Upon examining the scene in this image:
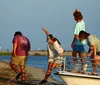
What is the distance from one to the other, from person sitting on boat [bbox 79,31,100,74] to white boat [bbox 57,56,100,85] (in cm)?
29

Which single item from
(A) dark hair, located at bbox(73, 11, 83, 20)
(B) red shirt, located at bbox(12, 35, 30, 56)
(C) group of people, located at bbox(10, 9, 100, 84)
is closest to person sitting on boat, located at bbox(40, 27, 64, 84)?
(C) group of people, located at bbox(10, 9, 100, 84)

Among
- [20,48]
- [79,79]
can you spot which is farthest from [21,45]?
[79,79]

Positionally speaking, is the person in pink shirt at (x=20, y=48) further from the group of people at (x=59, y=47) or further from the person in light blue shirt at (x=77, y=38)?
the person in light blue shirt at (x=77, y=38)

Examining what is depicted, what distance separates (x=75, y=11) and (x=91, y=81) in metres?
2.29

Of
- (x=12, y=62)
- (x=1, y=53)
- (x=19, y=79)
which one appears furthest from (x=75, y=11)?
(x=1, y=53)

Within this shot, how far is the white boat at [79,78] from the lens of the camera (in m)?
11.4

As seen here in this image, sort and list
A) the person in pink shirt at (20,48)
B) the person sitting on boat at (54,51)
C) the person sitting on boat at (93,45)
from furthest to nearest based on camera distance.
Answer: the person in pink shirt at (20,48) → the person sitting on boat at (54,51) → the person sitting on boat at (93,45)

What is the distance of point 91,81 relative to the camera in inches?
450

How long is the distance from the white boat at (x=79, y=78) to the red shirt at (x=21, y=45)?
2229mm

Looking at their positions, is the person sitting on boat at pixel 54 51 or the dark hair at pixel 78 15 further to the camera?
the person sitting on boat at pixel 54 51

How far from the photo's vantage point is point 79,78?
1155cm

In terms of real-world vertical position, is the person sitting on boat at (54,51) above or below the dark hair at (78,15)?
below

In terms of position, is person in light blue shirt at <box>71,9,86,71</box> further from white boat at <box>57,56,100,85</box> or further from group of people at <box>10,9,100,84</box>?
white boat at <box>57,56,100,85</box>

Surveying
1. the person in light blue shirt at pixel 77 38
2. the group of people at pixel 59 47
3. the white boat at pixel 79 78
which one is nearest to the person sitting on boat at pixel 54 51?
the group of people at pixel 59 47
